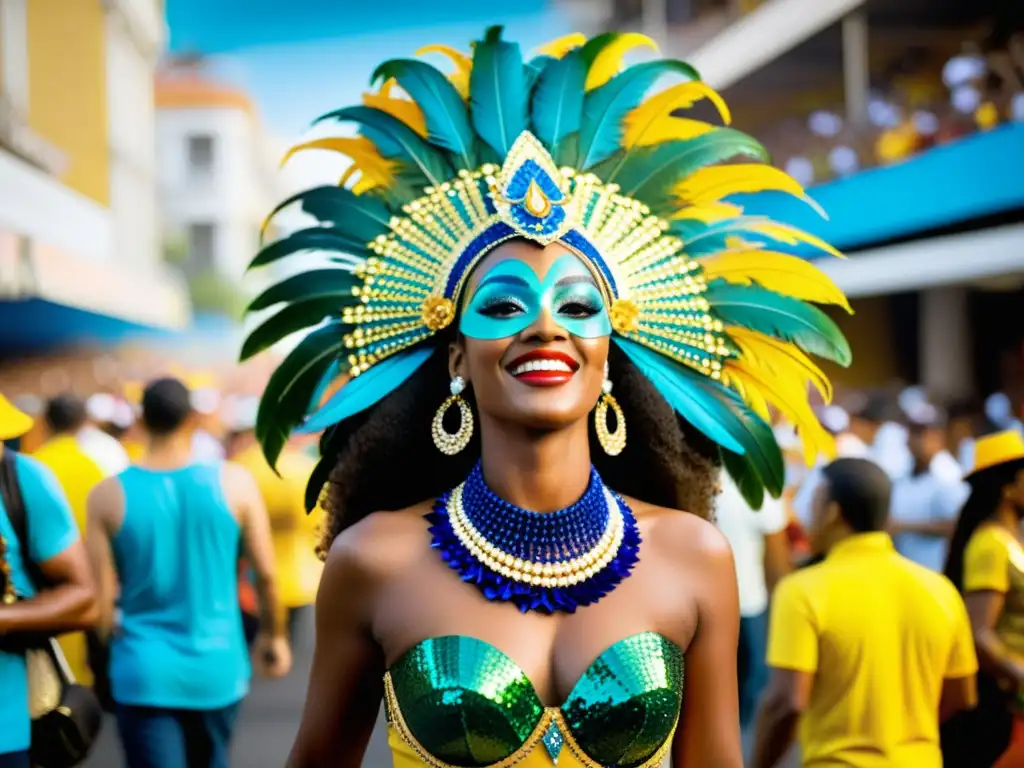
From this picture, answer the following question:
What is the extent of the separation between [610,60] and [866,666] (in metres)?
2.01

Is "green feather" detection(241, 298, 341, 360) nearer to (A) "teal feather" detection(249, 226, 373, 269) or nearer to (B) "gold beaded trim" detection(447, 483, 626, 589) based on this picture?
(A) "teal feather" detection(249, 226, 373, 269)

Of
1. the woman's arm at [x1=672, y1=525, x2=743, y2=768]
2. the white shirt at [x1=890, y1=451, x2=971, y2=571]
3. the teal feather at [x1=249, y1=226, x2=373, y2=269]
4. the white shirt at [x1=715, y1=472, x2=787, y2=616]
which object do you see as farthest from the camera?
the white shirt at [x1=890, y1=451, x2=971, y2=571]

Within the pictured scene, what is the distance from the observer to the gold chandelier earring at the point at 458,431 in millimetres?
3207

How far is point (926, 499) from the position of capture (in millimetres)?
8117

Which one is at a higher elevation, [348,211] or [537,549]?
[348,211]

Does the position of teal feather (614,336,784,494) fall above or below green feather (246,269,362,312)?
below

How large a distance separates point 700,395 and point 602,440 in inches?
11.0

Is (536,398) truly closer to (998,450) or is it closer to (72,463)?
(998,450)

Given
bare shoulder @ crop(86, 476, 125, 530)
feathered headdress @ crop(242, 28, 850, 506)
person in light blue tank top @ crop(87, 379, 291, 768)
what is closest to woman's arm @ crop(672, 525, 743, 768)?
feathered headdress @ crop(242, 28, 850, 506)

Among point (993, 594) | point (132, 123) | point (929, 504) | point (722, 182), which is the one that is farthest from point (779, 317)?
point (132, 123)

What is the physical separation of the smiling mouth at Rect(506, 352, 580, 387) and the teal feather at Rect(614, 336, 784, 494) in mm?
350

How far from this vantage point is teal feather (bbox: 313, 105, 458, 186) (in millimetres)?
3359

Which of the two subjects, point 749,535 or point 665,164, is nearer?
point 665,164

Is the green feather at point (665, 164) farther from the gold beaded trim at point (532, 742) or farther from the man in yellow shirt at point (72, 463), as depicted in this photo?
the man in yellow shirt at point (72, 463)
